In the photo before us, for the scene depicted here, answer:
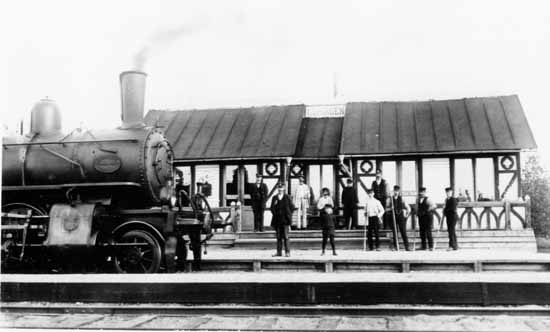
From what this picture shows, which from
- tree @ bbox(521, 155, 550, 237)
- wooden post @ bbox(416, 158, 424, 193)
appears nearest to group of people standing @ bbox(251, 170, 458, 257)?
wooden post @ bbox(416, 158, 424, 193)

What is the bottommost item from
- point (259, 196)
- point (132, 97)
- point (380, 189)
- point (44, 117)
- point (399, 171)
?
point (259, 196)

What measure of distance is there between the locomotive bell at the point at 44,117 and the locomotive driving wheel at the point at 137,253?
2.85 metres

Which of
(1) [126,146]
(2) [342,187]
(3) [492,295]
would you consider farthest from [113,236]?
(2) [342,187]

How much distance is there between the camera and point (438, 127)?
62.6 feet

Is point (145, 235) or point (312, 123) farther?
point (312, 123)

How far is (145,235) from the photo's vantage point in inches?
436

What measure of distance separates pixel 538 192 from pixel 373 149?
24.6m

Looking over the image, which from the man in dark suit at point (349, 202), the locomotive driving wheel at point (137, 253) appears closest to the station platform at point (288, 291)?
the locomotive driving wheel at point (137, 253)

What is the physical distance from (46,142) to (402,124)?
38.9 feet

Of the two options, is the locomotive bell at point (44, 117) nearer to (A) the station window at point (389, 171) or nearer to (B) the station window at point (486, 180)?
(A) the station window at point (389, 171)

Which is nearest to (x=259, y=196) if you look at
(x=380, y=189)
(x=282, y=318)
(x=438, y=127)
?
(x=380, y=189)

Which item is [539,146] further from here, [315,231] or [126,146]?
[126,146]

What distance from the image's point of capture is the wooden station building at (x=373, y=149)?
1803cm

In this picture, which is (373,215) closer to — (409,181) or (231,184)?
(409,181)
